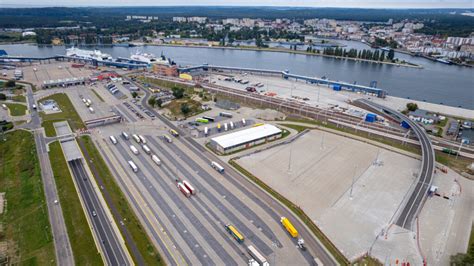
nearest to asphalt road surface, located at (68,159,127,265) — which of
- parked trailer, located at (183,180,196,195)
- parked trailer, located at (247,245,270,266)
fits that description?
parked trailer, located at (183,180,196,195)

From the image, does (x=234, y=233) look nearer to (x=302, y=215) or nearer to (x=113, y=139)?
(x=302, y=215)

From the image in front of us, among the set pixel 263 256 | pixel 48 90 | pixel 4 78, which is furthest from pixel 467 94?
pixel 4 78

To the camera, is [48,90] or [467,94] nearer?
[48,90]

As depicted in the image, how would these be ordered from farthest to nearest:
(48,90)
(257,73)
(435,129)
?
1. (257,73)
2. (48,90)
3. (435,129)

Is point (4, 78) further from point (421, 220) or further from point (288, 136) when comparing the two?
point (421, 220)

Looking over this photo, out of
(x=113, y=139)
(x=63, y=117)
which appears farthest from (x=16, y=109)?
(x=113, y=139)

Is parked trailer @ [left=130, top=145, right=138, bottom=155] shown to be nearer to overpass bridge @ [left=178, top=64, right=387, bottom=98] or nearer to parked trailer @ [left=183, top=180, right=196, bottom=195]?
parked trailer @ [left=183, top=180, right=196, bottom=195]

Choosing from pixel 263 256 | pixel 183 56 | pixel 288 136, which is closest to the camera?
pixel 263 256
